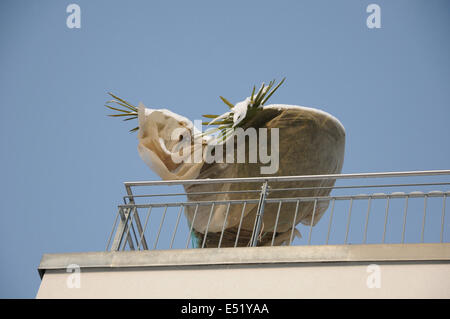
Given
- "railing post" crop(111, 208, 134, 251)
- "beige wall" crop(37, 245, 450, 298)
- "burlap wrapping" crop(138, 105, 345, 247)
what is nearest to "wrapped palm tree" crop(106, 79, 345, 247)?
"burlap wrapping" crop(138, 105, 345, 247)

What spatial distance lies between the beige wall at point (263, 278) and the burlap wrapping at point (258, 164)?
2.48 m

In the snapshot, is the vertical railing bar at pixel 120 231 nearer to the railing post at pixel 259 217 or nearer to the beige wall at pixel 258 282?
the beige wall at pixel 258 282

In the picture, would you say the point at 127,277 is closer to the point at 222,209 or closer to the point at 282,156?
the point at 222,209

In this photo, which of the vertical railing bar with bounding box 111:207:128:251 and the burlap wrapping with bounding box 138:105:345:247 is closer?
the vertical railing bar with bounding box 111:207:128:251

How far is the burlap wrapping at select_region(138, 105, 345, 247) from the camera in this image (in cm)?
1013

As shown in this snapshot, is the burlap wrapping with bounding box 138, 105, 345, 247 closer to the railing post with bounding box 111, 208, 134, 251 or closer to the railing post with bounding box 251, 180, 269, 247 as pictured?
the railing post with bounding box 111, 208, 134, 251

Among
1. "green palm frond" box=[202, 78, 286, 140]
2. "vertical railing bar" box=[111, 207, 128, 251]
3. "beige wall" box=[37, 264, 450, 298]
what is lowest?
"beige wall" box=[37, 264, 450, 298]

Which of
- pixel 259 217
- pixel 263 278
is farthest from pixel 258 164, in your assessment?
pixel 263 278

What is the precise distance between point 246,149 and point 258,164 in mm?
238

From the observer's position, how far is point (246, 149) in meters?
10.3

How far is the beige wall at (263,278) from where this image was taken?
6945 millimetres

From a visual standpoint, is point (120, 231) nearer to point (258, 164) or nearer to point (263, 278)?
point (263, 278)
